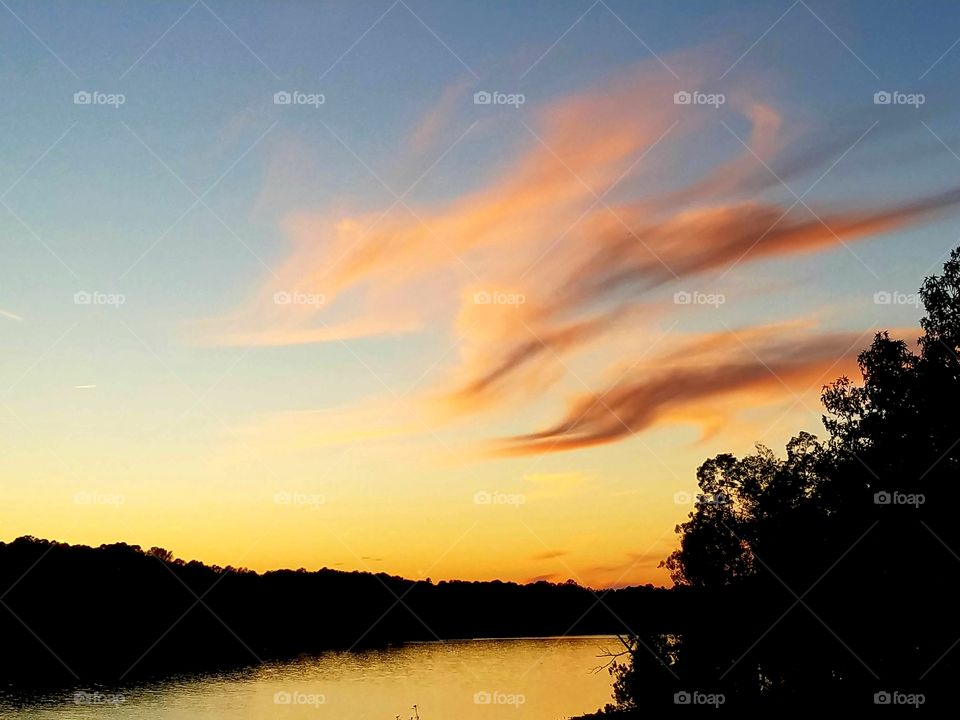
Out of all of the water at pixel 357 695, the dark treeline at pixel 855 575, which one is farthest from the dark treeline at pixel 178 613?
the dark treeline at pixel 855 575

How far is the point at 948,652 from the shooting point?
28156 millimetres

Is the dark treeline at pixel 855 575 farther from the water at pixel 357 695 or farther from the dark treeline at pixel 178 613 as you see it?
the dark treeline at pixel 178 613

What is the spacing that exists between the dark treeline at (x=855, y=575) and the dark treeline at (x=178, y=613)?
57.0 m

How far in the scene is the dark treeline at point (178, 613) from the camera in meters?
112

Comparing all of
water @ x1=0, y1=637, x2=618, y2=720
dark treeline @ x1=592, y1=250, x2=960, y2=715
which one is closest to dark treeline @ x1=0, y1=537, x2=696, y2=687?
water @ x1=0, y1=637, x2=618, y2=720

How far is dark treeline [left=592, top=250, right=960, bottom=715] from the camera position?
2919 centimetres

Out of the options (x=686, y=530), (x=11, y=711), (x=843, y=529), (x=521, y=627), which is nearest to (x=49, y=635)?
(x=11, y=711)

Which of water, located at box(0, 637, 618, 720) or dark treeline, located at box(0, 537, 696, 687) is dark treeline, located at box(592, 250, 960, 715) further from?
dark treeline, located at box(0, 537, 696, 687)

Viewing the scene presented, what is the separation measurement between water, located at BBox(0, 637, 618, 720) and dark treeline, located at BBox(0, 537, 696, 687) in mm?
11487

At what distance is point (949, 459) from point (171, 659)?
380ft

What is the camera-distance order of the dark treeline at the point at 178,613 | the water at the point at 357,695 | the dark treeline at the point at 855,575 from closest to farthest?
the dark treeline at the point at 855,575 → the water at the point at 357,695 → the dark treeline at the point at 178,613

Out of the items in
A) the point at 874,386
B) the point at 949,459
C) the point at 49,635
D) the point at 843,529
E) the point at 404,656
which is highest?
the point at 874,386

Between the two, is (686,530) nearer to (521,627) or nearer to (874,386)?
(874,386)

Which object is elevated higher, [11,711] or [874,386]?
[874,386]
